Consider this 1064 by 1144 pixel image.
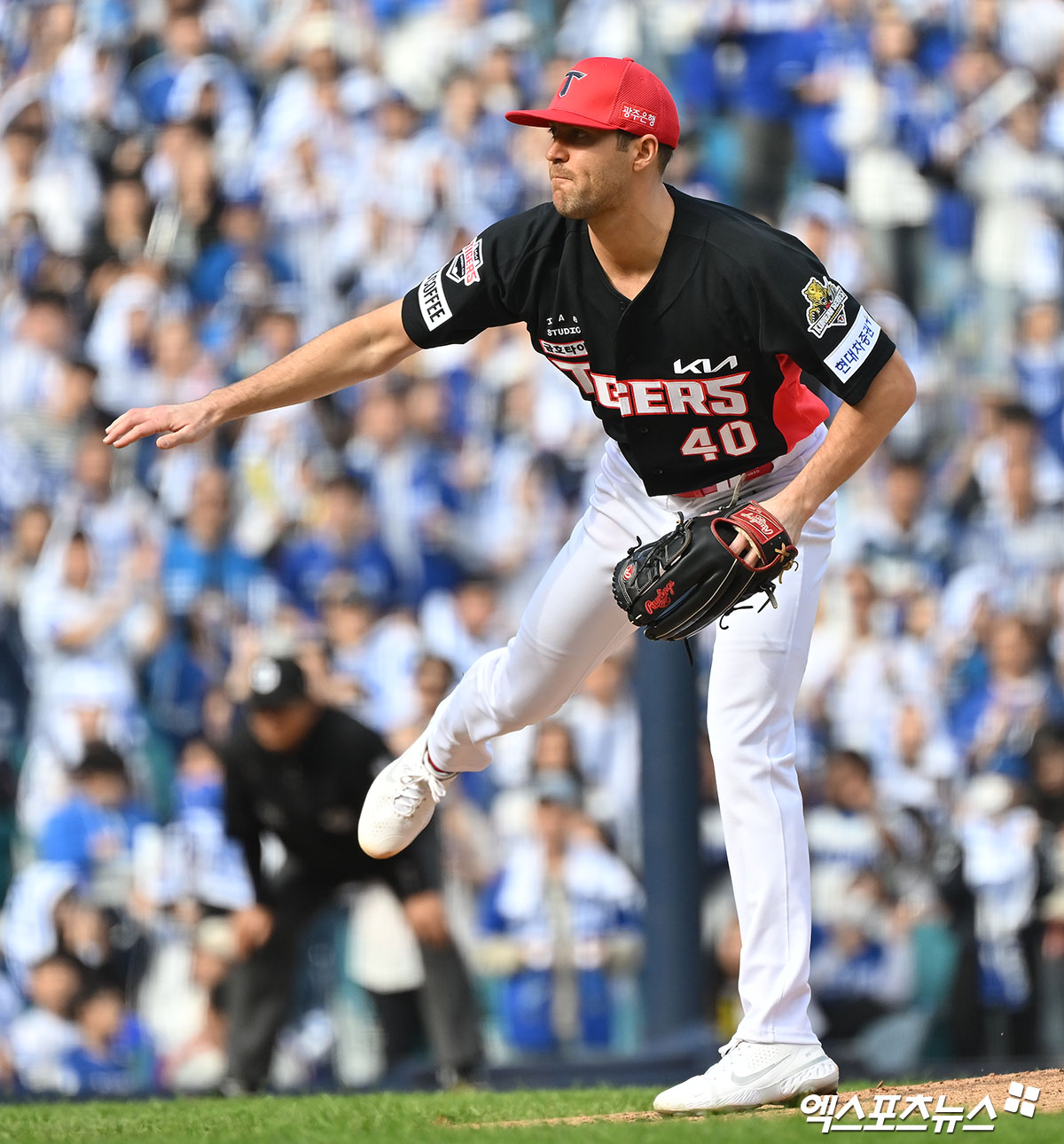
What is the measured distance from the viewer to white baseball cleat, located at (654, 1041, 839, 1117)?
3504 mm

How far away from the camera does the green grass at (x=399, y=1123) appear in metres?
3.13

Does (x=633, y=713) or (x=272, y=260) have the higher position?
(x=272, y=260)

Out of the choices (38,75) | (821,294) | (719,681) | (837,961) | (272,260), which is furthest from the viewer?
(38,75)

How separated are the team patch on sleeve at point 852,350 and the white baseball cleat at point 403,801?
160cm

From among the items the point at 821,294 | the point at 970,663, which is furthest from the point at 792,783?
the point at 970,663

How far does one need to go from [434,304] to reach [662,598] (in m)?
0.95

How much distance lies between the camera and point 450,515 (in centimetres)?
761

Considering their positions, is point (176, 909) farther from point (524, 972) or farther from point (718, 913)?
point (718, 913)

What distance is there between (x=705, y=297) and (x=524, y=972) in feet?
12.5

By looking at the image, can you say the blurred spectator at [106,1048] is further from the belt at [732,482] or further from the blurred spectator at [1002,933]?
the belt at [732,482]

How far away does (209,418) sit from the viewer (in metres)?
3.80

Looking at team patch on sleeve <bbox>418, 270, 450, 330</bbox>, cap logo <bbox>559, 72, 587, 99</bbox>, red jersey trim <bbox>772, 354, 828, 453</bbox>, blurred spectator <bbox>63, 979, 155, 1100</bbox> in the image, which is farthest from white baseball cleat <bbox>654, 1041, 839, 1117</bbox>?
blurred spectator <bbox>63, 979, 155, 1100</bbox>

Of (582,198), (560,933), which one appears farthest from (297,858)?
(582,198)

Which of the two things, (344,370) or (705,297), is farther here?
(344,370)
